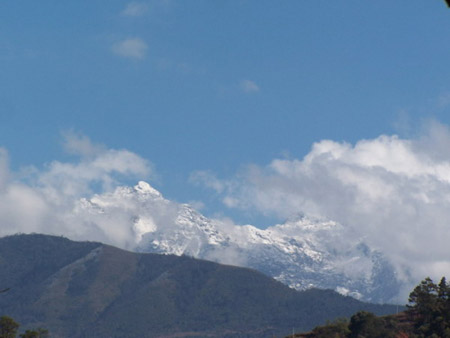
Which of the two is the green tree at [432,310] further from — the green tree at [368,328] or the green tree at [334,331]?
the green tree at [334,331]

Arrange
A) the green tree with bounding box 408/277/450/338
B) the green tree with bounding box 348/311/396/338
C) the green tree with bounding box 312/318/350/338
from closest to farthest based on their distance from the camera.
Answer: the green tree with bounding box 408/277/450/338, the green tree with bounding box 312/318/350/338, the green tree with bounding box 348/311/396/338

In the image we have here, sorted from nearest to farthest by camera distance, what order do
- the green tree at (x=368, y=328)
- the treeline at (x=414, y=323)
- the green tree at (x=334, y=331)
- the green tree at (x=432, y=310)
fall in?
the green tree at (x=432, y=310) → the treeline at (x=414, y=323) → the green tree at (x=334, y=331) → the green tree at (x=368, y=328)

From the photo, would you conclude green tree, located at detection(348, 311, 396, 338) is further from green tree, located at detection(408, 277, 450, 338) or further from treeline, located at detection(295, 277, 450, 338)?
green tree, located at detection(408, 277, 450, 338)

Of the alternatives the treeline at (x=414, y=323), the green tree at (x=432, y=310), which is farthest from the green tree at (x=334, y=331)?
the green tree at (x=432, y=310)

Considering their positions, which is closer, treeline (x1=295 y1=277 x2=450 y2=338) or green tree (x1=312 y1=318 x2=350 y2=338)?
treeline (x1=295 y1=277 x2=450 y2=338)

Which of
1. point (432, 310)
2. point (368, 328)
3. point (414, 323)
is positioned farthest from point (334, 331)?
point (432, 310)

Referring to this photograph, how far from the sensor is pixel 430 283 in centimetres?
19662

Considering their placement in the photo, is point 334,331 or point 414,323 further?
point 414,323

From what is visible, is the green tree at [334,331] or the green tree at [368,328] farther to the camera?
the green tree at [368,328]

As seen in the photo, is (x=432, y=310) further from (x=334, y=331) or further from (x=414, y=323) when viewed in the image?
(x=334, y=331)

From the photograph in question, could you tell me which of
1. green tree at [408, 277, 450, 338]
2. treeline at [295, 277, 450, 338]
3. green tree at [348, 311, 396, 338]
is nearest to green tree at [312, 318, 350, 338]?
treeline at [295, 277, 450, 338]

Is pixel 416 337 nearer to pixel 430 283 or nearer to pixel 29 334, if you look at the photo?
pixel 430 283

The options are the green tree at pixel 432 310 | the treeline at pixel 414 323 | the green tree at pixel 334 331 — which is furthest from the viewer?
the green tree at pixel 334 331

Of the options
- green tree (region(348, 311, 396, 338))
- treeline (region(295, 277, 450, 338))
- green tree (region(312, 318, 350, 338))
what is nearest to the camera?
treeline (region(295, 277, 450, 338))
